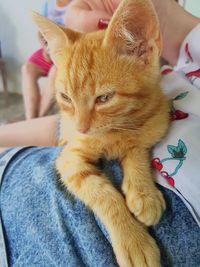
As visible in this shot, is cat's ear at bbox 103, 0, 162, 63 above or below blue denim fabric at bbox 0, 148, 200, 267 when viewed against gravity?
above

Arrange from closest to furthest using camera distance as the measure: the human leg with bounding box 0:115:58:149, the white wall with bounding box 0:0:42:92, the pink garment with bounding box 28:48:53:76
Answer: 1. the human leg with bounding box 0:115:58:149
2. the pink garment with bounding box 28:48:53:76
3. the white wall with bounding box 0:0:42:92

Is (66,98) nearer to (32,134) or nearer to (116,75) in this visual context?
(116,75)

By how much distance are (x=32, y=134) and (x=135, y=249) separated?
1.76 feet

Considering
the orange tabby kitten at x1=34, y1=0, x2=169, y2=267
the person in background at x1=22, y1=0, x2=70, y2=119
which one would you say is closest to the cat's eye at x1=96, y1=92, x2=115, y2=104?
the orange tabby kitten at x1=34, y1=0, x2=169, y2=267

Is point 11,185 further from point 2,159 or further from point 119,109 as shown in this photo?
point 119,109

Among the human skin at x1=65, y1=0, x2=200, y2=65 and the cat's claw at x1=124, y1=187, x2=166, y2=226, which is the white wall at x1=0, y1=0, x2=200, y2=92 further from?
the cat's claw at x1=124, y1=187, x2=166, y2=226

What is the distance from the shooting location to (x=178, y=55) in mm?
953

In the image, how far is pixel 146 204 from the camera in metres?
0.56

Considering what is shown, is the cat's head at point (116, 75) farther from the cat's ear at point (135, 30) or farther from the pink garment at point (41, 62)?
the pink garment at point (41, 62)

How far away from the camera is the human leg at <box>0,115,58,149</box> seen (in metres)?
0.98

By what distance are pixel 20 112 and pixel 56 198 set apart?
6.44 ft

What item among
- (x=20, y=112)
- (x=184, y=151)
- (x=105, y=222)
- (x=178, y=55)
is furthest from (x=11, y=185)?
(x=20, y=112)

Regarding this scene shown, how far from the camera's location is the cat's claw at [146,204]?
0.56 meters

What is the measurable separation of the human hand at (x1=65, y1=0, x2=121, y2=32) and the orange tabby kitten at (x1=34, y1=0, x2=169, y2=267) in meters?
0.19
